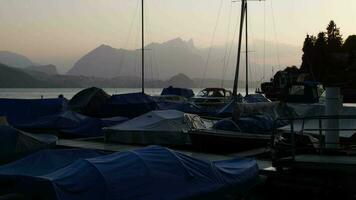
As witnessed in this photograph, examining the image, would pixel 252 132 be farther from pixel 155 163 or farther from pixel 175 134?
pixel 155 163

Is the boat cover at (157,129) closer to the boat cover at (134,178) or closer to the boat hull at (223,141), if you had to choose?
the boat hull at (223,141)

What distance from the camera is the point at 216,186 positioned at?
1171 centimetres

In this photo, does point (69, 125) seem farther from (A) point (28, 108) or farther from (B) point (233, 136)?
(B) point (233, 136)

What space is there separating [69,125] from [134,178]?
1686 centimetres

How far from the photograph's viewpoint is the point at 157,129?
22.0 meters

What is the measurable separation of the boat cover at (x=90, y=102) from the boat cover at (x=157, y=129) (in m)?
12.9

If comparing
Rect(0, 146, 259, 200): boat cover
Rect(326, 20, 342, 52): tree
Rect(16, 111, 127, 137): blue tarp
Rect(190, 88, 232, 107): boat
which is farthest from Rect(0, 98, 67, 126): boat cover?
Rect(326, 20, 342, 52): tree

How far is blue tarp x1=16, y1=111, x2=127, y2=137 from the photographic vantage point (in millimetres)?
26172

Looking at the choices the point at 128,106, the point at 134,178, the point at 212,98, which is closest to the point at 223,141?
the point at 134,178

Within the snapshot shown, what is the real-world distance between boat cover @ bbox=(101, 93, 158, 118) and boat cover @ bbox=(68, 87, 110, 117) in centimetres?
103

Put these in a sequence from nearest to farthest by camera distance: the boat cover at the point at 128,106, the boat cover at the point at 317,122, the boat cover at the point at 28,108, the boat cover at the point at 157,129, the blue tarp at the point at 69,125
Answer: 1. the boat cover at the point at 317,122
2. the boat cover at the point at 157,129
3. the blue tarp at the point at 69,125
4. the boat cover at the point at 28,108
5. the boat cover at the point at 128,106

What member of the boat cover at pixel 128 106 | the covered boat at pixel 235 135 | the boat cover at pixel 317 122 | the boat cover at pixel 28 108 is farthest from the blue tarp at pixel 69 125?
the boat cover at pixel 317 122

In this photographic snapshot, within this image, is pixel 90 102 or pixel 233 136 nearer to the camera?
pixel 233 136

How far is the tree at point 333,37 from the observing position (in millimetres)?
114812
